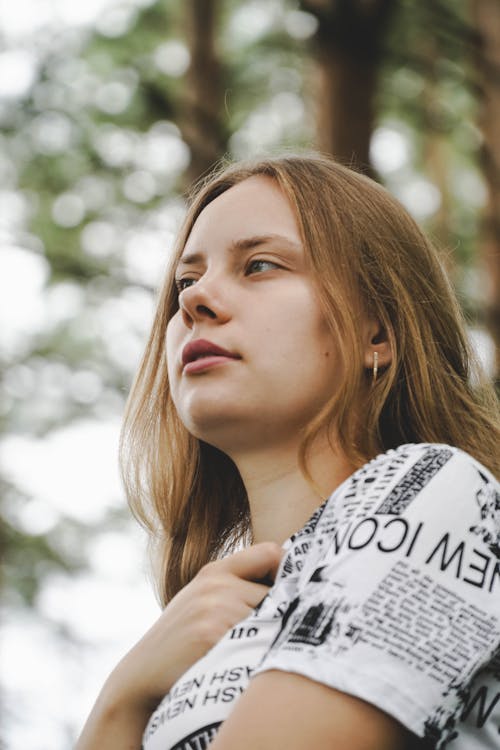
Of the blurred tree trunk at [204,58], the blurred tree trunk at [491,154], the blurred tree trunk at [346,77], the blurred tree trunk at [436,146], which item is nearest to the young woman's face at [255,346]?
the blurred tree trunk at [346,77]

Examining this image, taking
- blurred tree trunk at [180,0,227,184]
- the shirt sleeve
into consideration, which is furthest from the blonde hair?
blurred tree trunk at [180,0,227,184]

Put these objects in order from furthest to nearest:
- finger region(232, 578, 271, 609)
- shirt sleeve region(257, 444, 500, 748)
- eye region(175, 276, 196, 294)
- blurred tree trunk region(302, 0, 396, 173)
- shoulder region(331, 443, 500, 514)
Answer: blurred tree trunk region(302, 0, 396, 173) → eye region(175, 276, 196, 294) → finger region(232, 578, 271, 609) → shoulder region(331, 443, 500, 514) → shirt sleeve region(257, 444, 500, 748)

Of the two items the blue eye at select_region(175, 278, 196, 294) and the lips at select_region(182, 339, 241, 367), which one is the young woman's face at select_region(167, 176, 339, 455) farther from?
the blue eye at select_region(175, 278, 196, 294)

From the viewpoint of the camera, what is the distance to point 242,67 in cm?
941

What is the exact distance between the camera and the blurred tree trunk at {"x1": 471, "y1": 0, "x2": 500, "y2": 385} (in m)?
6.50

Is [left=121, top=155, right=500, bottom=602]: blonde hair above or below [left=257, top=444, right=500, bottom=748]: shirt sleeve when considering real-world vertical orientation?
above

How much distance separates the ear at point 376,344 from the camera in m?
2.02

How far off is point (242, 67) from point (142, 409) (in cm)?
751

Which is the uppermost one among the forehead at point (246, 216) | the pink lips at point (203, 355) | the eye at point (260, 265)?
the forehead at point (246, 216)

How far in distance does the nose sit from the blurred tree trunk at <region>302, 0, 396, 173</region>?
3247mm

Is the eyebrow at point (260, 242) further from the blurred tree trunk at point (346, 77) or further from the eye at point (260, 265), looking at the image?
the blurred tree trunk at point (346, 77)

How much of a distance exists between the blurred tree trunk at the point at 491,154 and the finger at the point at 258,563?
4804 millimetres

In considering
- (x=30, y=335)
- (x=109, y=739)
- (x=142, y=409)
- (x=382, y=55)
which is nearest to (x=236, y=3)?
(x=30, y=335)

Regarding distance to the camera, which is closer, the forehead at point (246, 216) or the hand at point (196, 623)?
the hand at point (196, 623)
